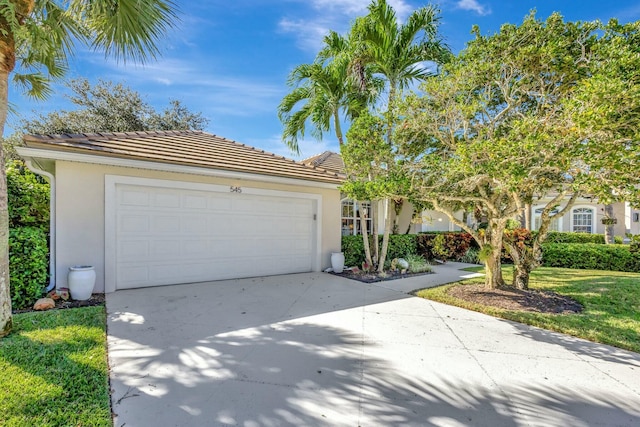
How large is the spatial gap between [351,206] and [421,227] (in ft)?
20.3

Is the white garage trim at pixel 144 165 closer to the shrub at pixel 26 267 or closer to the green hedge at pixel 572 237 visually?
the shrub at pixel 26 267

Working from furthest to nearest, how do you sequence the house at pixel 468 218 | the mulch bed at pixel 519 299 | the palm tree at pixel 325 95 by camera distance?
the house at pixel 468 218
the palm tree at pixel 325 95
the mulch bed at pixel 519 299

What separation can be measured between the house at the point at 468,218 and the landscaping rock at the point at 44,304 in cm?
997

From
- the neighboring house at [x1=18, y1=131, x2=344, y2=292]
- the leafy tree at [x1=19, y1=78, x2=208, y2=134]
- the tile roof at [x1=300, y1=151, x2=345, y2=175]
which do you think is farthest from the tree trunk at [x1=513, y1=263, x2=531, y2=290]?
the leafy tree at [x1=19, y1=78, x2=208, y2=134]

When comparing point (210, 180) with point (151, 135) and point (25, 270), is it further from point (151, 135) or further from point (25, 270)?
point (25, 270)

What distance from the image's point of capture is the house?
1431 cm

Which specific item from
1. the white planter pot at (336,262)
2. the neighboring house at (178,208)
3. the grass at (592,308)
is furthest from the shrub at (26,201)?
the grass at (592,308)

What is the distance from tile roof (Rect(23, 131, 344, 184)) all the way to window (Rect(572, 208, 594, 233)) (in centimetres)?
1886

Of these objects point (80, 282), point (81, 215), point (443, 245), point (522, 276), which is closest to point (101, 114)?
point (81, 215)

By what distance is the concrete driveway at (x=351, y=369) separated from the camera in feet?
9.16

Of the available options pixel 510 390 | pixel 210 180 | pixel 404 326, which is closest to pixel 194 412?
pixel 510 390

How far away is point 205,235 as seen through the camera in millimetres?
8055

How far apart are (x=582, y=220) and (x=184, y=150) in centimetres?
2406

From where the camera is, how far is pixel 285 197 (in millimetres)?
9398
